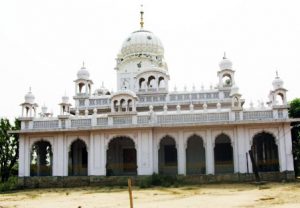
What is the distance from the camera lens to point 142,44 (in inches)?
1253

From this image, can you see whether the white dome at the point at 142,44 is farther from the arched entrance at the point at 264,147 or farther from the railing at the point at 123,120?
the arched entrance at the point at 264,147

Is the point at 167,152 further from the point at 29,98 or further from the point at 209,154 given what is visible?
the point at 29,98

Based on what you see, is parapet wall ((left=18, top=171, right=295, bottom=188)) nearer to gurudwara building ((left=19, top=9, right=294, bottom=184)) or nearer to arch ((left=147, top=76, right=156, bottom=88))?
gurudwara building ((left=19, top=9, right=294, bottom=184))

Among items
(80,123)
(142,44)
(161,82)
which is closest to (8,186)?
(80,123)

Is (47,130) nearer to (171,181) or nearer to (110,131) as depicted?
(110,131)

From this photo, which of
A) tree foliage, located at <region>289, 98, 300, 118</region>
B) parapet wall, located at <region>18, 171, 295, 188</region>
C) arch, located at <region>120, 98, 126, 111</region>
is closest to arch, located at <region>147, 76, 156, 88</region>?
arch, located at <region>120, 98, 126, 111</region>

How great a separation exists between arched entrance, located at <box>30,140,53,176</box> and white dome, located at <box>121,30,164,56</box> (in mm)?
10362

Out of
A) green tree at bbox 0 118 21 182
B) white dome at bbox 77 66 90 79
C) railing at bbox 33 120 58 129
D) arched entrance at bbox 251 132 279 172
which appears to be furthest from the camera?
white dome at bbox 77 66 90 79

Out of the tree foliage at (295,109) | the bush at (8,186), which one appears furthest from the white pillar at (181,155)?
the bush at (8,186)

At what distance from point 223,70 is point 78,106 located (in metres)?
10.4

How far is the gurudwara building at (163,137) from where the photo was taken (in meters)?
21.6

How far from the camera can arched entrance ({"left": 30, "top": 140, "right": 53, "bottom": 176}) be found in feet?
78.8

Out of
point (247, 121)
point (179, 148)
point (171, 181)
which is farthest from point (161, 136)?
point (247, 121)

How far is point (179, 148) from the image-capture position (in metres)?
22.4
